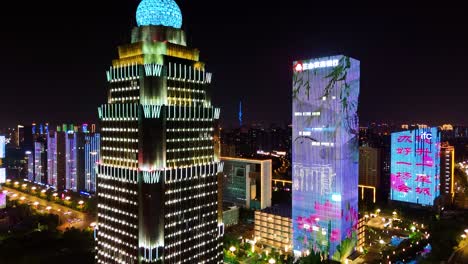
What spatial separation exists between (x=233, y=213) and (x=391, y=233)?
2863 centimetres

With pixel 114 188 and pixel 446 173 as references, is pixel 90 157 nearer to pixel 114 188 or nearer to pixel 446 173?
pixel 114 188

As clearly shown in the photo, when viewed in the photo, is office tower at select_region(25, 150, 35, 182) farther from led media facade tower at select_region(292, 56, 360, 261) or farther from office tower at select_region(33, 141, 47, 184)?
led media facade tower at select_region(292, 56, 360, 261)

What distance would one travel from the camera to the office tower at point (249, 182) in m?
78.5

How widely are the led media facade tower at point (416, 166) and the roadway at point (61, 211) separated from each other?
6354 cm

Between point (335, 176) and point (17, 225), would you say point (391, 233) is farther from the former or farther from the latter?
point (17, 225)

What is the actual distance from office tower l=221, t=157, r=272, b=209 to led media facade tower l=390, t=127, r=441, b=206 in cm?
2760

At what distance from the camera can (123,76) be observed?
39.1 m

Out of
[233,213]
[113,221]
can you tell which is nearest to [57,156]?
[233,213]

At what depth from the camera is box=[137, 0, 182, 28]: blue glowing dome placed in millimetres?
39031

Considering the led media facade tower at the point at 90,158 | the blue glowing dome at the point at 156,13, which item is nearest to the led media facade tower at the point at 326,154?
the blue glowing dome at the point at 156,13

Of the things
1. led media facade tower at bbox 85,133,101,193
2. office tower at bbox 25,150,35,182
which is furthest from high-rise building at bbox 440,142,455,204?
office tower at bbox 25,150,35,182

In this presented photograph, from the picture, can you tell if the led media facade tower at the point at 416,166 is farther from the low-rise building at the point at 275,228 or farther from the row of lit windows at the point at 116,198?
the row of lit windows at the point at 116,198

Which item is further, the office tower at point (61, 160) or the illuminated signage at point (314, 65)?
the office tower at point (61, 160)

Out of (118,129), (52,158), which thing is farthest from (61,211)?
(118,129)
